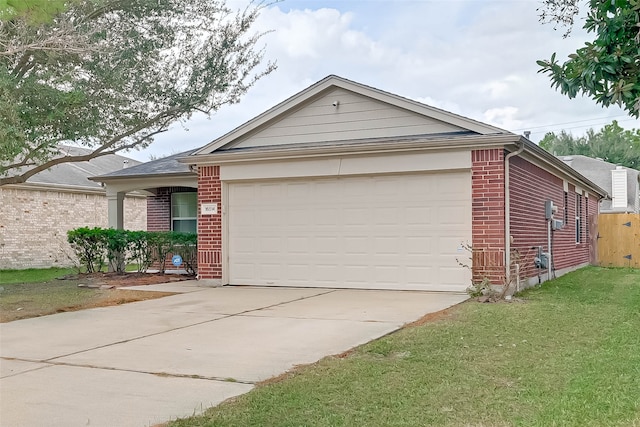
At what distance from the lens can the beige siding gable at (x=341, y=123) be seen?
1156 cm

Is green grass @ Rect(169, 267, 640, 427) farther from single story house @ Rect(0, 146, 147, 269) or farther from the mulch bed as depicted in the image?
single story house @ Rect(0, 146, 147, 269)

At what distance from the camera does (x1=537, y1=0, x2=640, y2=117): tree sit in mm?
4758

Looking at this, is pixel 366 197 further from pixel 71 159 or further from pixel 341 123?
pixel 71 159

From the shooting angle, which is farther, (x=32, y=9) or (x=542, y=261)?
(x=542, y=261)

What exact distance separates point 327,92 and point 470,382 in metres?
8.34

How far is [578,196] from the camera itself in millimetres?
19141

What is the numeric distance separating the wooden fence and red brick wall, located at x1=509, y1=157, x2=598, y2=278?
399 centimetres

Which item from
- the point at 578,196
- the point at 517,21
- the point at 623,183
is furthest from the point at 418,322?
the point at 623,183

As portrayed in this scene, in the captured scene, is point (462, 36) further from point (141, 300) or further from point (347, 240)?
point (141, 300)

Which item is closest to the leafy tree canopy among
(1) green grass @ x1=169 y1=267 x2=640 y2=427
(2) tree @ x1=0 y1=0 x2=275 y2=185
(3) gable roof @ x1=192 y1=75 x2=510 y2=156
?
(2) tree @ x1=0 y1=0 x2=275 y2=185

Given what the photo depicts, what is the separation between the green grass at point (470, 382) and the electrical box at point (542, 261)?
4957mm

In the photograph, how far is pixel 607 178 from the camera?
34.0 metres

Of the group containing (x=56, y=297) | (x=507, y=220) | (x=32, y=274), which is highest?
(x=507, y=220)

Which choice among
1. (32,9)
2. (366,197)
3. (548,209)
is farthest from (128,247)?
(548,209)
